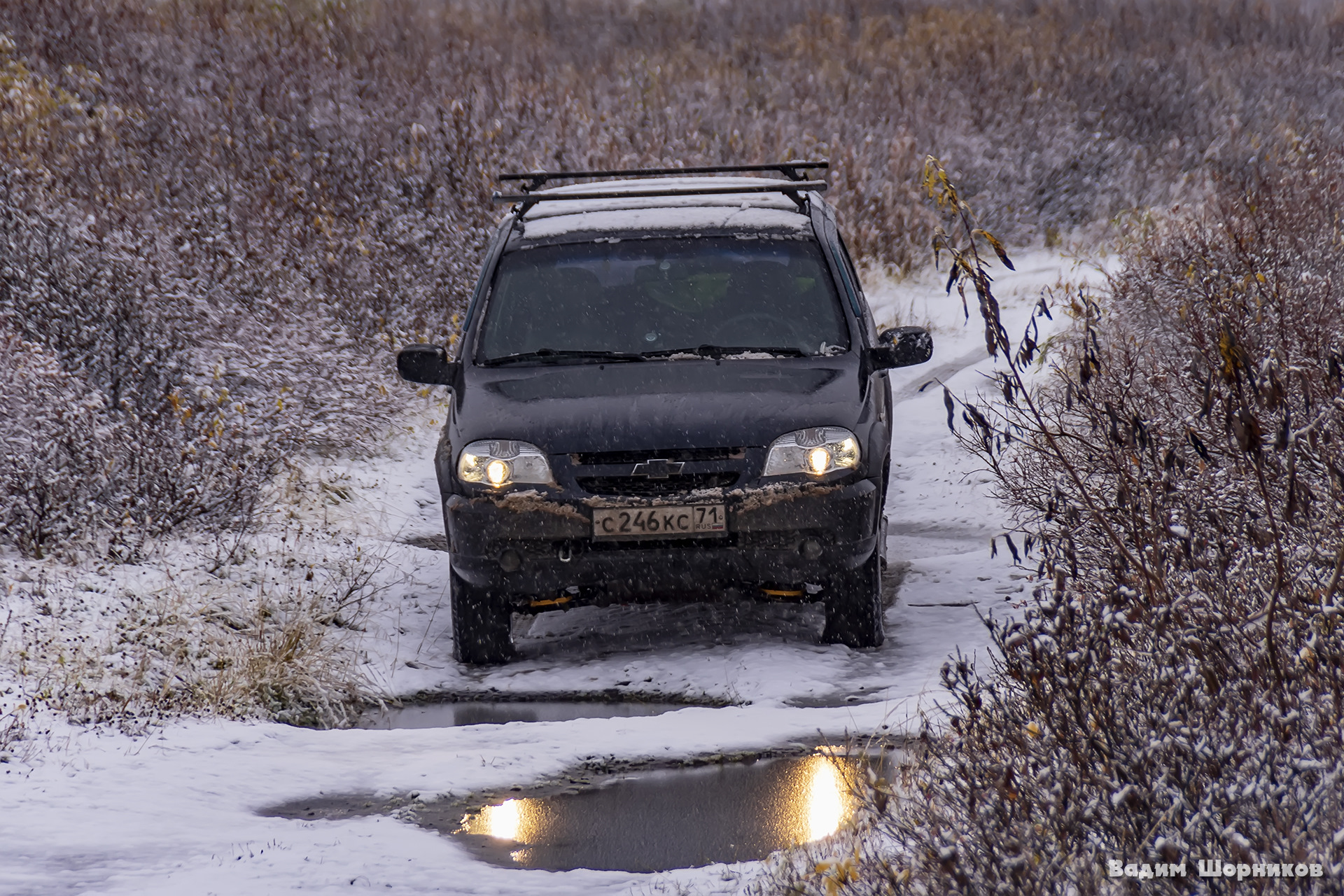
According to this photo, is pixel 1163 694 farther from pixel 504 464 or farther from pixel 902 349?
pixel 504 464

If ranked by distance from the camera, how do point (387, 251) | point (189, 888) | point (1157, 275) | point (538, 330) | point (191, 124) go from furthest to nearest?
1. point (191, 124)
2. point (387, 251)
3. point (1157, 275)
4. point (538, 330)
5. point (189, 888)

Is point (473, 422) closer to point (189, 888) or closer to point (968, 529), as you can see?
point (189, 888)

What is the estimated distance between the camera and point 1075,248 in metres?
18.4

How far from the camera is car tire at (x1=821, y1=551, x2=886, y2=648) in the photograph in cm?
614

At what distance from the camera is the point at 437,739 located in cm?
537

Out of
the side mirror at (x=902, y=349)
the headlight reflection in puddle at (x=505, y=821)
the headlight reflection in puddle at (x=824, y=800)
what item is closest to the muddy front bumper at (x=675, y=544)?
the side mirror at (x=902, y=349)

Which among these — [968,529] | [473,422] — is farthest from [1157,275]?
[473,422]

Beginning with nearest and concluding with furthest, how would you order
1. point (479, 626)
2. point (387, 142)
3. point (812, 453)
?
point (812, 453) → point (479, 626) → point (387, 142)

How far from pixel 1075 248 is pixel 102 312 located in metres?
12.8

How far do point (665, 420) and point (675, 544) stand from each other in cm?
53

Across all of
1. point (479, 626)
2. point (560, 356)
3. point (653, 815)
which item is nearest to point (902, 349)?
point (560, 356)

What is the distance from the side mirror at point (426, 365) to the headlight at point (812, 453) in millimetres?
1664

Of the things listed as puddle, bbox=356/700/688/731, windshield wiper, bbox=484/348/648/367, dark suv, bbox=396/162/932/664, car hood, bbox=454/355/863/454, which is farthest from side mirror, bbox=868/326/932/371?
puddle, bbox=356/700/688/731

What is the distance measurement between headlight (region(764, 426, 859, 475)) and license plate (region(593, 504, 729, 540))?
296 millimetres
